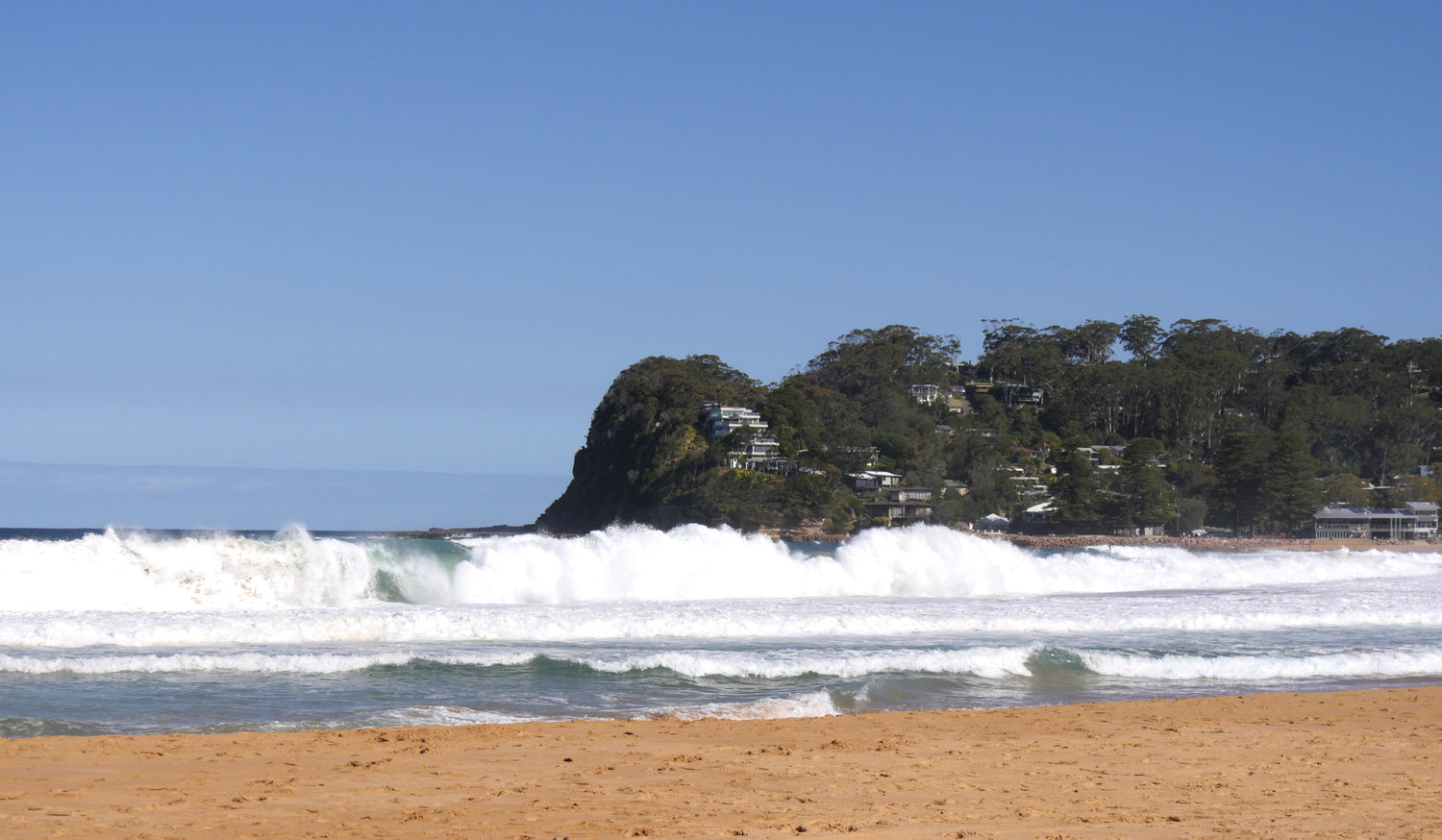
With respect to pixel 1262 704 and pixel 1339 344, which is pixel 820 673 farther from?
pixel 1339 344

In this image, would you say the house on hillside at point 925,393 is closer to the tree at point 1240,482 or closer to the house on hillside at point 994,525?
the house on hillside at point 994,525

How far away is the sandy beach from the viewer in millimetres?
7410

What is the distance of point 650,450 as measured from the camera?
95875mm

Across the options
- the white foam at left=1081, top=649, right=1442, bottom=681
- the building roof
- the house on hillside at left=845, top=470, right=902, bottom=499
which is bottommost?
the white foam at left=1081, top=649, right=1442, bottom=681

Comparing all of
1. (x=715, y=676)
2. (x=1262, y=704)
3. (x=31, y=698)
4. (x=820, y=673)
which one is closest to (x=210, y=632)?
Answer: (x=31, y=698)

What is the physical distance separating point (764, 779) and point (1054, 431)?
4724 inches

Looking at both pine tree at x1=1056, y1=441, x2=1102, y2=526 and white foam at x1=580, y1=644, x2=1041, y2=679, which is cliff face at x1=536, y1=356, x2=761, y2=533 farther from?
white foam at x1=580, y1=644, x2=1041, y2=679

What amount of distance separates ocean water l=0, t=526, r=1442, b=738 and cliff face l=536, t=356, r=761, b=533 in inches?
2305

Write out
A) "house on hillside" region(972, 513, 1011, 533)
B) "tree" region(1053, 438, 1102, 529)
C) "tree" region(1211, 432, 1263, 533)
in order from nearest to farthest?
"tree" region(1053, 438, 1102, 529)
"tree" region(1211, 432, 1263, 533)
"house on hillside" region(972, 513, 1011, 533)

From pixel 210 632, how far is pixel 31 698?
13.5 feet

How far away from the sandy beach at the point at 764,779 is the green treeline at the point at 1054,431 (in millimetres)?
75425

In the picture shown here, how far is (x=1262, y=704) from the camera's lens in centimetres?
1299

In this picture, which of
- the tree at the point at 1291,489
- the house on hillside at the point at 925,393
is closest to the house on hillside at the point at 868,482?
the house on hillside at the point at 925,393

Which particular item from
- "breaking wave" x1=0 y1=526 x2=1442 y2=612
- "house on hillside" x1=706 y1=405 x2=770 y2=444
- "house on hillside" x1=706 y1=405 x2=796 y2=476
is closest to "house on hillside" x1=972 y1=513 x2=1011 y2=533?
"house on hillside" x1=706 y1=405 x2=796 y2=476
